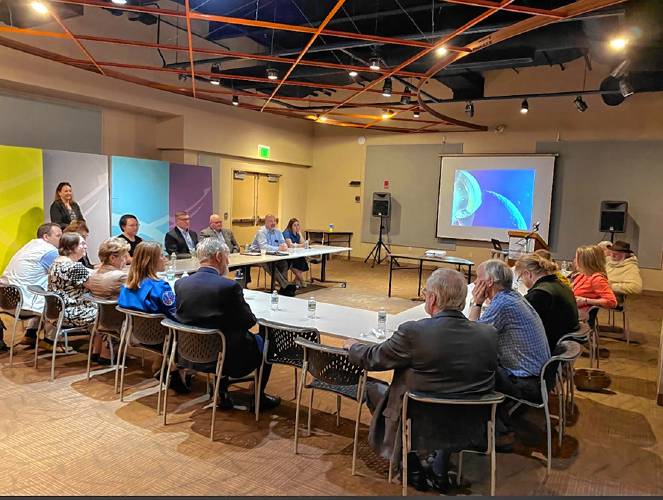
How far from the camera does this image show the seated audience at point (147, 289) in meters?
3.54

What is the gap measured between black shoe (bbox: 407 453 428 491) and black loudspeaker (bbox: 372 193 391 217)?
911cm

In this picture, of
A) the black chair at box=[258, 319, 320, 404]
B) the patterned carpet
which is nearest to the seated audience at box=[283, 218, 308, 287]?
the patterned carpet

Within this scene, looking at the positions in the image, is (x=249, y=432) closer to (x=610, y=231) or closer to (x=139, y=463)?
(x=139, y=463)

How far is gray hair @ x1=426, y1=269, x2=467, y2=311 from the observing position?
238 centimetres

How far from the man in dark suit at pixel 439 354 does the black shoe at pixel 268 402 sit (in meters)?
1.28

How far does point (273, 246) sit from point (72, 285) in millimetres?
3792

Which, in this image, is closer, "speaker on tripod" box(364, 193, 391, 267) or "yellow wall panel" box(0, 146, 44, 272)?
"yellow wall panel" box(0, 146, 44, 272)

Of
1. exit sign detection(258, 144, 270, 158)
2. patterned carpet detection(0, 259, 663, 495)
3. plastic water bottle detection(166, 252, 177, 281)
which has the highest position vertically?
exit sign detection(258, 144, 270, 158)

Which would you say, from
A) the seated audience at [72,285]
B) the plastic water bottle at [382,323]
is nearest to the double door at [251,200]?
the seated audience at [72,285]

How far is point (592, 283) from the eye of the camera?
Result: 463 centimetres

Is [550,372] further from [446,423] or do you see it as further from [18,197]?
[18,197]

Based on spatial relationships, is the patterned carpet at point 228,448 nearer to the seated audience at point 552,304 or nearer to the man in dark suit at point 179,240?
the seated audience at point 552,304

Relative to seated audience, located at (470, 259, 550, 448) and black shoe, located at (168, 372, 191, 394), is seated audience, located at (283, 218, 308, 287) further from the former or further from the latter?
seated audience, located at (470, 259, 550, 448)

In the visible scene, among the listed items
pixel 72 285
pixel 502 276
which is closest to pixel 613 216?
pixel 502 276
